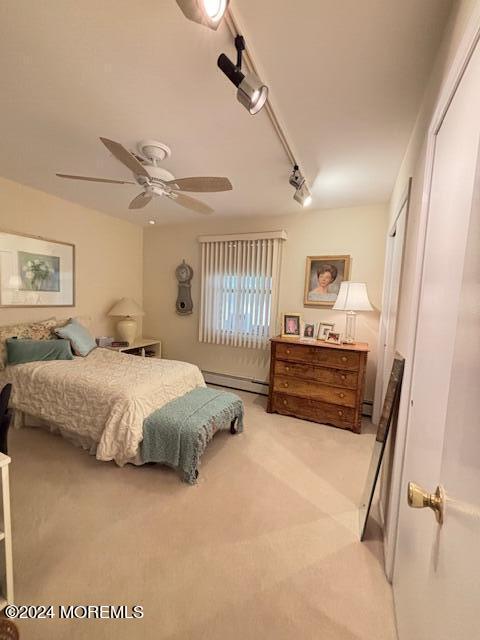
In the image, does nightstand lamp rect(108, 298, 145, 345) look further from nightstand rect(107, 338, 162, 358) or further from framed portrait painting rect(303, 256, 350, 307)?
framed portrait painting rect(303, 256, 350, 307)

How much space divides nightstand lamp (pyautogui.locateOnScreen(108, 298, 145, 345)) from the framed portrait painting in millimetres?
2406

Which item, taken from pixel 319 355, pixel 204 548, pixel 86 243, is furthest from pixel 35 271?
pixel 319 355

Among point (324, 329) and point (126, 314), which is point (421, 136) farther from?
point (126, 314)

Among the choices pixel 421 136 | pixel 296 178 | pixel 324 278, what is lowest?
pixel 324 278

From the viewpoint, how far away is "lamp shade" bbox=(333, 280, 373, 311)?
2770 millimetres

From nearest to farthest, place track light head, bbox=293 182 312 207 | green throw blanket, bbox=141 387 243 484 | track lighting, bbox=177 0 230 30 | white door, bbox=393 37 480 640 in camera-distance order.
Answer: white door, bbox=393 37 480 640, track lighting, bbox=177 0 230 30, green throw blanket, bbox=141 387 243 484, track light head, bbox=293 182 312 207

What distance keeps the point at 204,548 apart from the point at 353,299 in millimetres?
2428

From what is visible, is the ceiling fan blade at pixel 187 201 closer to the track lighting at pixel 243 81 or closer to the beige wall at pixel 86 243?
the track lighting at pixel 243 81

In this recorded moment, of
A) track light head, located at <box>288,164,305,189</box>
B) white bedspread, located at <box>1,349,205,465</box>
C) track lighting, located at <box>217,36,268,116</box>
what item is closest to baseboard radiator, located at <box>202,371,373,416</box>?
white bedspread, located at <box>1,349,205,465</box>

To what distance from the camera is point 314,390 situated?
116 inches

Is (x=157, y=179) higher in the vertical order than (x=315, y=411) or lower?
higher

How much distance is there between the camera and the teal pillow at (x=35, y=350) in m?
2.57

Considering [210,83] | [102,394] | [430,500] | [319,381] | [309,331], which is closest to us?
[430,500]

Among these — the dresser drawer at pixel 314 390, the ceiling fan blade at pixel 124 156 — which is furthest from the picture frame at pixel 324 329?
the ceiling fan blade at pixel 124 156
